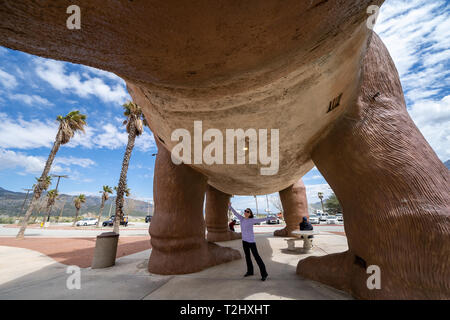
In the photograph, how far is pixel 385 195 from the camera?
198 cm

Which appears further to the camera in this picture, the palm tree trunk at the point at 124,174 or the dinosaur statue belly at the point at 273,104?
the palm tree trunk at the point at 124,174

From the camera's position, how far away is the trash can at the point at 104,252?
3.92 m

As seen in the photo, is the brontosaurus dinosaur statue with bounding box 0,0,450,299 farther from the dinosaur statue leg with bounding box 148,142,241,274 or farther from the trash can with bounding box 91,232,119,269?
the trash can with bounding box 91,232,119,269

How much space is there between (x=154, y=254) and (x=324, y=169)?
307 cm

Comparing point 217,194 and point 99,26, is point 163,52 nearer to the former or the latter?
point 99,26

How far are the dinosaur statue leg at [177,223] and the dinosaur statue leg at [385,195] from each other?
1.82 metres

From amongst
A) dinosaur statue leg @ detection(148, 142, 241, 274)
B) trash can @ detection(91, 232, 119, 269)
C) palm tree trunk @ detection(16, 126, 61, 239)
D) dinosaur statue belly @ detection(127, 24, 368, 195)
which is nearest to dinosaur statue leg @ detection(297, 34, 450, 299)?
dinosaur statue belly @ detection(127, 24, 368, 195)

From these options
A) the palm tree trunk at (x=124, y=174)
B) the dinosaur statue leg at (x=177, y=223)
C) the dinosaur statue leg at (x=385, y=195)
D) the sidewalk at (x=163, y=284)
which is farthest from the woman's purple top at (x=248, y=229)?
the palm tree trunk at (x=124, y=174)

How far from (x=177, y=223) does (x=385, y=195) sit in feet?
9.23

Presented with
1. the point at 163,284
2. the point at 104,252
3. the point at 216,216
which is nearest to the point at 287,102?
the point at 163,284

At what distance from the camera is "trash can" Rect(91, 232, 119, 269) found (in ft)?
12.9

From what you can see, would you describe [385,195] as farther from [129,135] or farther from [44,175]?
[44,175]

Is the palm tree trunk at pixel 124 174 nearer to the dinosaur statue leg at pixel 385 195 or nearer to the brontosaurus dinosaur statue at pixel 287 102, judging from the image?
the brontosaurus dinosaur statue at pixel 287 102
